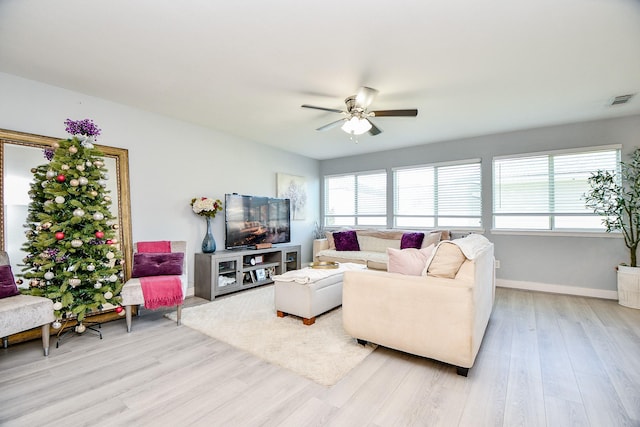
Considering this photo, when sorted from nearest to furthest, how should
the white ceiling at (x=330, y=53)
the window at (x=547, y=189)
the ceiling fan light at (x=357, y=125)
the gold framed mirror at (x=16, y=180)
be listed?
1. the white ceiling at (x=330, y=53)
2. the gold framed mirror at (x=16, y=180)
3. the ceiling fan light at (x=357, y=125)
4. the window at (x=547, y=189)

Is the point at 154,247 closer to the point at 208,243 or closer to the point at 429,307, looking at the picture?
the point at 208,243

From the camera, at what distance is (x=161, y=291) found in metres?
2.90

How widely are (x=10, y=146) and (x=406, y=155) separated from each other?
5604mm

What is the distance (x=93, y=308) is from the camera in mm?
2678

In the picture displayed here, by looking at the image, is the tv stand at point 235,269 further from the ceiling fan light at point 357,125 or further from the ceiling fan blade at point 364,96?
the ceiling fan blade at point 364,96

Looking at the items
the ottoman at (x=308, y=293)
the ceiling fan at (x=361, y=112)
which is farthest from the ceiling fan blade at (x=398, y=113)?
the ottoman at (x=308, y=293)

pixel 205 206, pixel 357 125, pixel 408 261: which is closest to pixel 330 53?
pixel 357 125

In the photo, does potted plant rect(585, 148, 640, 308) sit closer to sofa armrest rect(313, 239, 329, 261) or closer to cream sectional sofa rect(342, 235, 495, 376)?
cream sectional sofa rect(342, 235, 495, 376)

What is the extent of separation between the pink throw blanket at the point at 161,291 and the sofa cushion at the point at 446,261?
2.49 metres

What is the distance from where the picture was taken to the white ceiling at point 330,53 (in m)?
1.91

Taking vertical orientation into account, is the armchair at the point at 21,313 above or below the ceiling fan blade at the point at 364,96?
below

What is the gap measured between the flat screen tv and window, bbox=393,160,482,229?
2.33 meters

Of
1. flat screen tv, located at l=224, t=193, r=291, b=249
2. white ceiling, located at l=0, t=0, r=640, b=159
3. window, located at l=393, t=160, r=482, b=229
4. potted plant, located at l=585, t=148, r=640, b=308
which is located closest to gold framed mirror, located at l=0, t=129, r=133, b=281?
white ceiling, located at l=0, t=0, r=640, b=159

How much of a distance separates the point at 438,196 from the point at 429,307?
3688 mm
